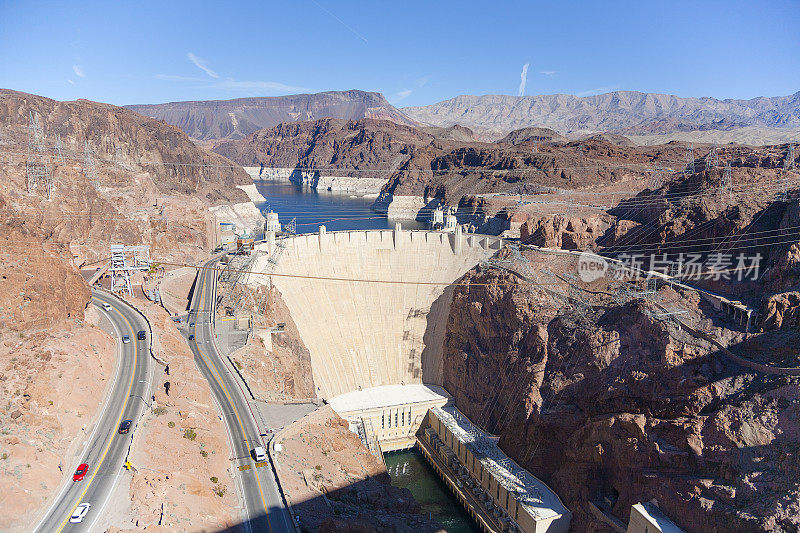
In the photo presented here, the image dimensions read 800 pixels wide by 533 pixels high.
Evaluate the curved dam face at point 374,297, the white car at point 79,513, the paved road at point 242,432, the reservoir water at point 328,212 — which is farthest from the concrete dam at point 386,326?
the reservoir water at point 328,212

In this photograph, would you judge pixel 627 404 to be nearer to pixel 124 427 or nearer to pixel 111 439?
pixel 124 427

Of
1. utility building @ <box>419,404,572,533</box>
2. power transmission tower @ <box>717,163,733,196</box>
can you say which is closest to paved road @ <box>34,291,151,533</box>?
utility building @ <box>419,404,572,533</box>

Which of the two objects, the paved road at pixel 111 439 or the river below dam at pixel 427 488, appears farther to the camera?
the river below dam at pixel 427 488

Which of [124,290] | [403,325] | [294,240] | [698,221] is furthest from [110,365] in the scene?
[698,221]

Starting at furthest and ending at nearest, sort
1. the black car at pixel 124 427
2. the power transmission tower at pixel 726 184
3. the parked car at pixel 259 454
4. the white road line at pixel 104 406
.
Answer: the power transmission tower at pixel 726 184, the parked car at pixel 259 454, the black car at pixel 124 427, the white road line at pixel 104 406

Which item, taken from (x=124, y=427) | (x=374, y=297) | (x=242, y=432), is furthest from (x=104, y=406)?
(x=374, y=297)

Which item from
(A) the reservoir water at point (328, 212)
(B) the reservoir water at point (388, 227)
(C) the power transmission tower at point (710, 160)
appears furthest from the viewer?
(A) the reservoir water at point (328, 212)

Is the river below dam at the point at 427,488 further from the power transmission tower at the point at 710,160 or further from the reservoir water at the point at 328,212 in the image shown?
the reservoir water at the point at 328,212
